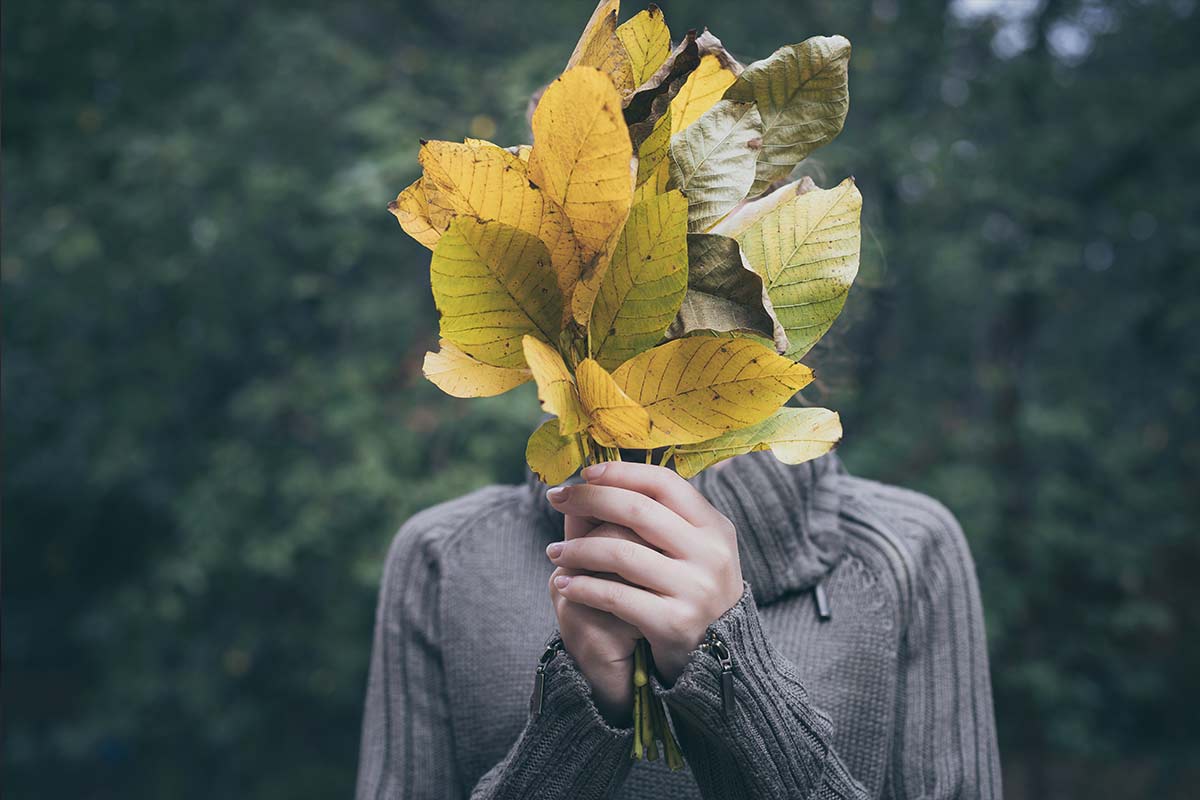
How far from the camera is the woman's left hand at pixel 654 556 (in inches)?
26.0

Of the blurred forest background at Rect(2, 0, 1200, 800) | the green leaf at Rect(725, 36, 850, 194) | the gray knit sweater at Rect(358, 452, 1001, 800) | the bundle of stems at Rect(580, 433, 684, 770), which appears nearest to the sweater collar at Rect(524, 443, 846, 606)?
the gray knit sweater at Rect(358, 452, 1001, 800)

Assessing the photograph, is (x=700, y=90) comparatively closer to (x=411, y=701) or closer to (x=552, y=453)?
(x=552, y=453)

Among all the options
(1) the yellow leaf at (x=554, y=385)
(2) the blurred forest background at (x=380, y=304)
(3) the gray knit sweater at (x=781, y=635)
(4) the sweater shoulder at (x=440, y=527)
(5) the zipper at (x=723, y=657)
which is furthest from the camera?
(2) the blurred forest background at (x=380, y=304)

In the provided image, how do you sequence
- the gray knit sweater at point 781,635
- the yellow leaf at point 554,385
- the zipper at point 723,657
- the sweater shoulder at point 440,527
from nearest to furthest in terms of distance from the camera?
the yellow leaf at point 554,385 < the zipper at point 723,657 < the gray knit sweater at point 781,635 < the sweater shoulder at point 440,527

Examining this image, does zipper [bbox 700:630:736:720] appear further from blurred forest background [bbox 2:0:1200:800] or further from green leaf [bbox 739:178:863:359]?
blurred forest background [bbox 2:0:1200:800]

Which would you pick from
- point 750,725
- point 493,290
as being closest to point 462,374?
point 493,290

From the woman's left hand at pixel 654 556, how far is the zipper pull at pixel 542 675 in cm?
8

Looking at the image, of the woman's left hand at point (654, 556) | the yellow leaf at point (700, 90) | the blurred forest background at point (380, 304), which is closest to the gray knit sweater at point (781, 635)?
the woman's left hand at point (654, 556)

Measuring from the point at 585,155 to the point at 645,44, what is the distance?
17 cm

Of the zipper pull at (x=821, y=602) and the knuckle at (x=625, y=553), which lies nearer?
the knuckle at (x=625, y=553)

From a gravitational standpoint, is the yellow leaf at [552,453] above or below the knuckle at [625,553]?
above

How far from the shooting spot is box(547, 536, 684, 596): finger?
657 millimetres

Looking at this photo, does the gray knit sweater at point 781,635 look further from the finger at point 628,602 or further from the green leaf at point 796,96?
the green leaf at point 796,96

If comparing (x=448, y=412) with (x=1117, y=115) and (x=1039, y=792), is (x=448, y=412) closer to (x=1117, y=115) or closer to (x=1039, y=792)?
(x=1117, y=115)
